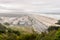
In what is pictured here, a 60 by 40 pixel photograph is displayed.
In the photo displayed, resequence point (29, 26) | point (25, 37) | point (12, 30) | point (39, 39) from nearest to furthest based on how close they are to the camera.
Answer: point (39, 39)
point (25, 37)
point (12, 30)
point (29, 26)

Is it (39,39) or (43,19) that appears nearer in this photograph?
(39,39)

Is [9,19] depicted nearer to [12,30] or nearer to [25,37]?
[12,30]

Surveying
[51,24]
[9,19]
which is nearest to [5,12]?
[9,19]

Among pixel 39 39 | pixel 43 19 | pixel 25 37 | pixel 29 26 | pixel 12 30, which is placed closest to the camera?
pixel 39 39

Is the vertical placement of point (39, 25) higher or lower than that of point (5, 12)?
lower

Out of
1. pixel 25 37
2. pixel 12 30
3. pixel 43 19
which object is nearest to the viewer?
pixel 25 37

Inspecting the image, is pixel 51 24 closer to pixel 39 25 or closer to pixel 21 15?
pixel 39 25

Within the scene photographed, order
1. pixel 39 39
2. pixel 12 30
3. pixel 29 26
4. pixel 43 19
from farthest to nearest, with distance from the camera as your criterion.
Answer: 1. pixel 43 19
2. pixel 29 26
3. pixel 12 30
4. pixel 39 39

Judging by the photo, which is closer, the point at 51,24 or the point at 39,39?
the point at 39,39

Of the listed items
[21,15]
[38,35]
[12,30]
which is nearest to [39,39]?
[38,35]
